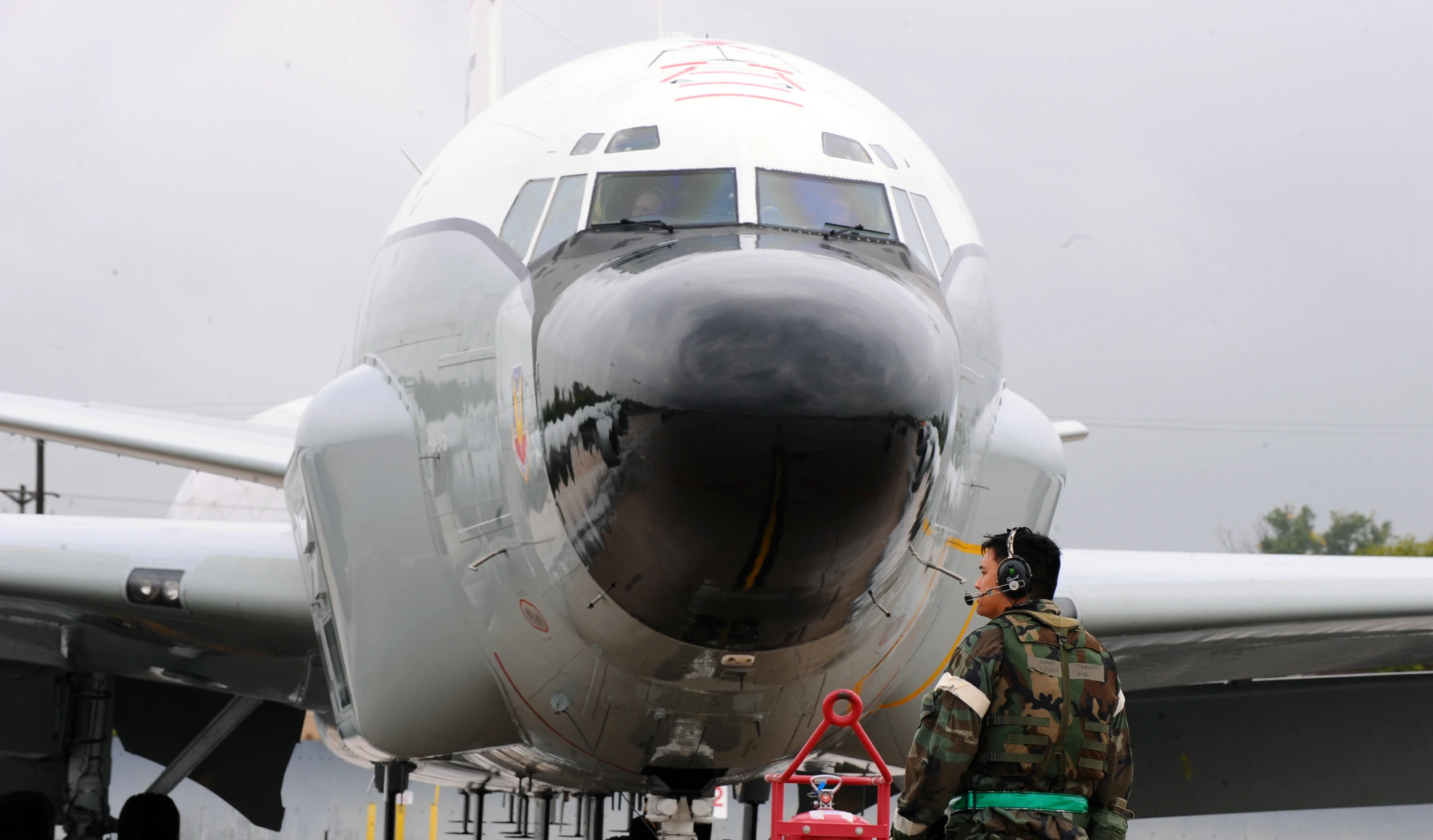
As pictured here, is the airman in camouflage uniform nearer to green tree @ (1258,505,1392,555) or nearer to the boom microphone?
the boom microphone

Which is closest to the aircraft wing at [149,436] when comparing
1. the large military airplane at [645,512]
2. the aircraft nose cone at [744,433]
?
the large military airplane at [645,512]

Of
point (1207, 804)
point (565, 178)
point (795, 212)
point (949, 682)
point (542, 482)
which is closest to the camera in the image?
point (949, 682)

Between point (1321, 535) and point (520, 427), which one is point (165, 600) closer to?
point (520, 427)

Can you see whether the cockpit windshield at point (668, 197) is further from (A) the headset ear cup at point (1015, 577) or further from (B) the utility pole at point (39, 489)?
(B) the utility pole at point (39, 489)

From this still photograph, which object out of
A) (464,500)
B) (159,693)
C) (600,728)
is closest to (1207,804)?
(600,728)

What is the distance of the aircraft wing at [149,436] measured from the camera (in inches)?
412

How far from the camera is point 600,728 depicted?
5621mm

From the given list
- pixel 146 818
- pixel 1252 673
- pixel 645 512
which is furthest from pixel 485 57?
pixel 645 512

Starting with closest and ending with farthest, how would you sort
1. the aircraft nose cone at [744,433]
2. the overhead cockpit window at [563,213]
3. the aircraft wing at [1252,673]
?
the aircraft nose cone at [744,433], the overhead cockpit window at [563,213], the aircraft wing at [1252,673]

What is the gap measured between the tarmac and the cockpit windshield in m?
18.8

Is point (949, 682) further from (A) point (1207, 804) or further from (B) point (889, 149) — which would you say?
(A) point (1207, 804)

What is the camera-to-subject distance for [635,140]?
5762 mm

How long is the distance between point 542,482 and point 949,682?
1608 mm

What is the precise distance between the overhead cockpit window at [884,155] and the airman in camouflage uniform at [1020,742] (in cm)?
255
